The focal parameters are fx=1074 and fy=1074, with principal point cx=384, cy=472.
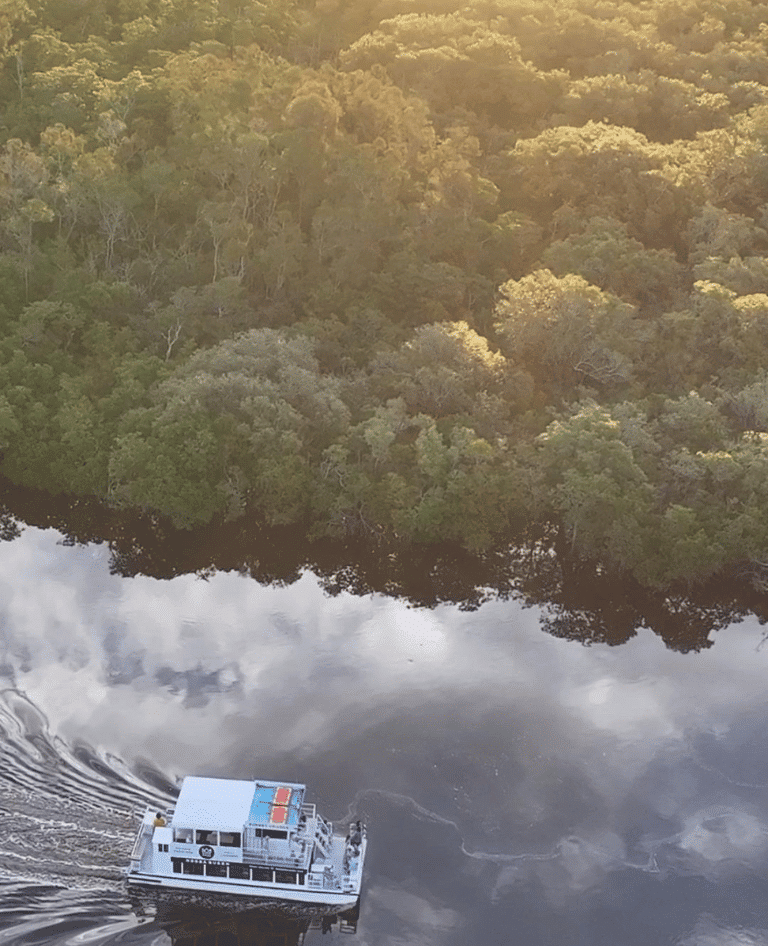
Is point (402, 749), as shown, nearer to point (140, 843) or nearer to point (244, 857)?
point (244, 857)

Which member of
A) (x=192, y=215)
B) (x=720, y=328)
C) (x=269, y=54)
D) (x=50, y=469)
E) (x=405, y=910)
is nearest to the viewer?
(x=405, y=910)

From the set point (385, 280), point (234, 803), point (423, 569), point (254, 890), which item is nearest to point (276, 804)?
point (234, 803)

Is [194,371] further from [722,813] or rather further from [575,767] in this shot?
[722,813]

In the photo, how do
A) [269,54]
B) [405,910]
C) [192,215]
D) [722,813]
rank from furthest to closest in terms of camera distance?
[269,54] → [192,215] → [722,813] → [405,910]

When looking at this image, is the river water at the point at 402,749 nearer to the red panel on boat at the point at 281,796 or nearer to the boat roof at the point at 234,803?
the boat roof at the point at 234,803

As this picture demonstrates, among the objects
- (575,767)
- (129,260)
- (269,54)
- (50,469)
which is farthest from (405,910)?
(269,54)

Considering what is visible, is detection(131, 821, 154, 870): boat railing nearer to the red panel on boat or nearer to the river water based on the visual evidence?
the river water
